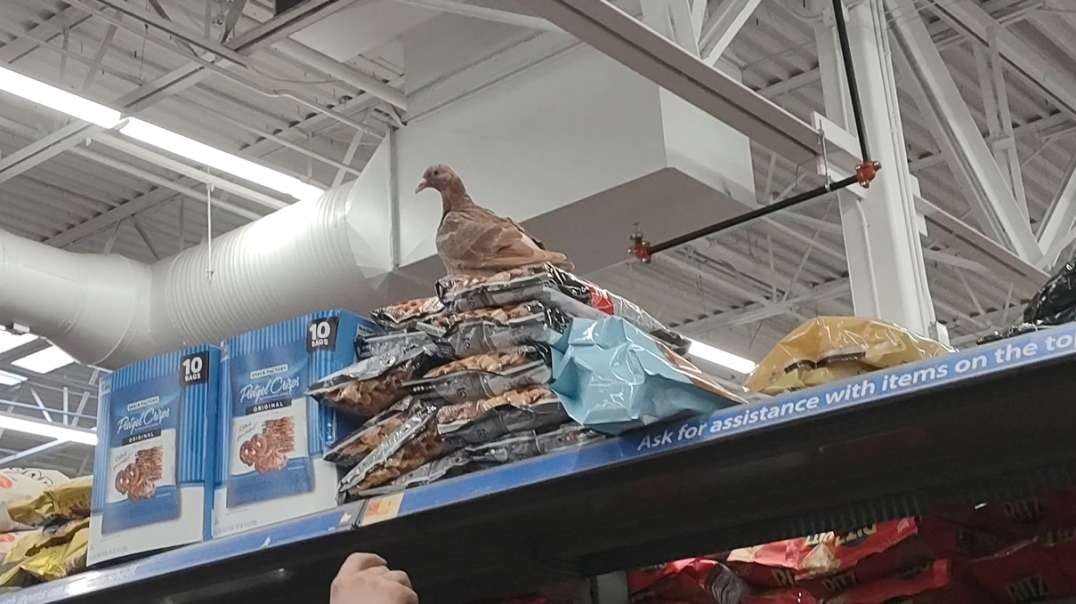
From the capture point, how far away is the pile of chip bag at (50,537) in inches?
97.4

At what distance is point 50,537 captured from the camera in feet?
8.41

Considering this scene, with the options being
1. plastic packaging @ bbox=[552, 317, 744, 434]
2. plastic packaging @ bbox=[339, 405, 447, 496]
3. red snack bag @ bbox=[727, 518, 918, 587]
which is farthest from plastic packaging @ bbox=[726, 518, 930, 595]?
plastic packaging @ bbox=[339, 405, 447, 496]

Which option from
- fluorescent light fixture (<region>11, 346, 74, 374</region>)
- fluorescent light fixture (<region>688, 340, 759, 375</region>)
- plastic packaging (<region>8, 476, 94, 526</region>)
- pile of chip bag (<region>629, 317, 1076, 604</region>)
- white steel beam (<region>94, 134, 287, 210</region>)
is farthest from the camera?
fluorescent light fixture (<region>11, 346, 74, 374</region>)

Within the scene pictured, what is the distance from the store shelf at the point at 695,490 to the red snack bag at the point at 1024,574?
132mm

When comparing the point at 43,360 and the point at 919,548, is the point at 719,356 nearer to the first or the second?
the point at 43,360

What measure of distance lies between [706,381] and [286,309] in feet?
13.1

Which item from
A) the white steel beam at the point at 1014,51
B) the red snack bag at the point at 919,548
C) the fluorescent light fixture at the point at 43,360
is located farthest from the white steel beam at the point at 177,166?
the red snack bag at the point at 919,548

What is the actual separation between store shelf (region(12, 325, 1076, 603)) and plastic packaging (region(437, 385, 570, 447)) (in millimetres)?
90

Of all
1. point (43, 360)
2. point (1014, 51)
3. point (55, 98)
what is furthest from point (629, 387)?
point (43, 360)

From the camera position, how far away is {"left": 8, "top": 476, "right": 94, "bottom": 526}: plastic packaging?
102 inches

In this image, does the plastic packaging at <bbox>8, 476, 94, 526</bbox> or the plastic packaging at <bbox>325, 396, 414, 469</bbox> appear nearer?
the plastic packaging at <bbox>325, 396, 414, 469</bbox>

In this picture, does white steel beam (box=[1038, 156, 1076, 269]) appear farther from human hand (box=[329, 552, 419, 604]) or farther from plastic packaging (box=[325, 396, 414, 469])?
human hand (box=[329, 552, 419, 604])

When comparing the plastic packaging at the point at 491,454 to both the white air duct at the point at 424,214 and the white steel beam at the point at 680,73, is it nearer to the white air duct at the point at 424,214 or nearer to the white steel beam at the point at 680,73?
the white steel beam at the point at 680,73

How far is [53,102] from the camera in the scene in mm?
5449
